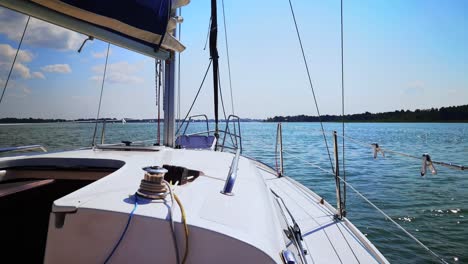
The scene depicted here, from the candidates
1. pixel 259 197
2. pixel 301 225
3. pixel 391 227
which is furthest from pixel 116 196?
pixel 391 227

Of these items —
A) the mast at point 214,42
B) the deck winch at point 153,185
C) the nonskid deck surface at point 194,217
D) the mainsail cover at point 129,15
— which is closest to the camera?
the nonskid deck surface at point 194,217

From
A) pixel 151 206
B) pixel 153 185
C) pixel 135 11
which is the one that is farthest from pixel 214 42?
pixel 151 206

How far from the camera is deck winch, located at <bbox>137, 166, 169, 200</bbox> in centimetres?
126

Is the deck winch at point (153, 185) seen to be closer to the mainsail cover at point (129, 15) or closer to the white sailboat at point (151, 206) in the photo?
the white sailboat at point (151, 206)

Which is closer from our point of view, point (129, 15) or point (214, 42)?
point (129, 15)

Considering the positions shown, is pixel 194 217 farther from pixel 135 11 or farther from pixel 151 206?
pixel 135 11

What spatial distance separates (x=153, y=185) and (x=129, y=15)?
5.88 feet

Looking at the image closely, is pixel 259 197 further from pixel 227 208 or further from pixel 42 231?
pixel 42 231

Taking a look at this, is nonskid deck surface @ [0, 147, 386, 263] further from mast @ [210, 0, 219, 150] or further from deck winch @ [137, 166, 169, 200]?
mast @ [210, 0, 219, 150]

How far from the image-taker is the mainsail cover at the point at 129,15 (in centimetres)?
220

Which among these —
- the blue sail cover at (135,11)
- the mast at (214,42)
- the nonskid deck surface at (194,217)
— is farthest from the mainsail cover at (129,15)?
the mast at (214,42)

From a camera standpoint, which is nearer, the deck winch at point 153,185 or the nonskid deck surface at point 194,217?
the nonskid deck surface at point 194,217

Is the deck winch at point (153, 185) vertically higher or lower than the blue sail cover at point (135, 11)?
lower

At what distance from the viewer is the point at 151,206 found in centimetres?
120
